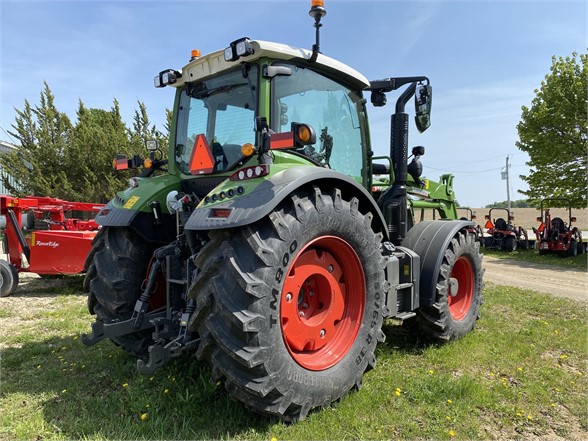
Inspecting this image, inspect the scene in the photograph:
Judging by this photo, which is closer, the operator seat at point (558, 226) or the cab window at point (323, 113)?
the cab window at point (323, 113)

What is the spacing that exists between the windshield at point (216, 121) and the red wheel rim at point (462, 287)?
118 inches

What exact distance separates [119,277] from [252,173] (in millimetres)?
1557

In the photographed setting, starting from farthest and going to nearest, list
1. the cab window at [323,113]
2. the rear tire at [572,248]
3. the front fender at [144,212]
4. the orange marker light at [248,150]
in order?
1. the rear tire at [572,248]
2. the front fender at [144,212]
3. the cab window at [323,113]
4. the orange marker light at [248,150]

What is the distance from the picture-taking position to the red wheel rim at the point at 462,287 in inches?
198

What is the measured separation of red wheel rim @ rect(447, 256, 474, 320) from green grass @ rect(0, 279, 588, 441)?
0.32 meters

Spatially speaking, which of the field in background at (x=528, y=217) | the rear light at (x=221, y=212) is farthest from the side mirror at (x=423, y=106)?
the field in background at (x=528, y=217)

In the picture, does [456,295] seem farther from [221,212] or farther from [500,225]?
[500,225]

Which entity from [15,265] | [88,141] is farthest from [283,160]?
[88,141]

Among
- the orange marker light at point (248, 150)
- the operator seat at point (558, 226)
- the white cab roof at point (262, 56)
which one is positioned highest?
the white cab roof at point (262, 56)

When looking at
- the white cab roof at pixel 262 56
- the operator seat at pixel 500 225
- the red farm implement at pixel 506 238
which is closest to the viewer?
the white cab roof at pixel 262 56

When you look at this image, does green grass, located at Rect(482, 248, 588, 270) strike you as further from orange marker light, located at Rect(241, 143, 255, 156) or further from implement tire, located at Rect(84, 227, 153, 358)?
implement tire, located at Rect(84, 227, 153, 358)

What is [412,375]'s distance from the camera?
3.69 m

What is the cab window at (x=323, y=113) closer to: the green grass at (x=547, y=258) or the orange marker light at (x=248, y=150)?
the orange marker light at (x=248, y=150)

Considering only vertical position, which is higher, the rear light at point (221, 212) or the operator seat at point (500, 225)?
the rear light at point (221, 212)
